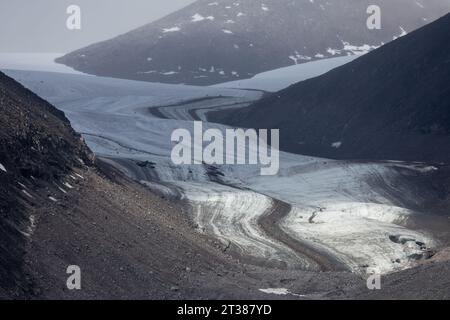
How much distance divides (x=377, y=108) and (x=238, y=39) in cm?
6171

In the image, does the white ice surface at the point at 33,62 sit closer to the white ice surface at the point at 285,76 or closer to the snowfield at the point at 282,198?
the white ice surface at the point at 285,76

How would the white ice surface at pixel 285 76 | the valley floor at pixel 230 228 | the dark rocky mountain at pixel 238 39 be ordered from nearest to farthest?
the valley floor at pixel 230 228 < the white ice surface at pixel 285 76 < the dark rocky mountain at pixel 238 39

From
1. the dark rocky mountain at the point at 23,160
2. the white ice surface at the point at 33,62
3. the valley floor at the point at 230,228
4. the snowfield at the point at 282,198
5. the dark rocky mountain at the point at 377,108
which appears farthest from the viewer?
the white ice surface at the point at 33,62

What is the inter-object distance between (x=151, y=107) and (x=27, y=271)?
184 feet

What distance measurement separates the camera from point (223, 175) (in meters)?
47.8

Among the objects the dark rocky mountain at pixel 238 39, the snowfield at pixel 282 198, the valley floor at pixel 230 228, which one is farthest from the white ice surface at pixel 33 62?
the valley floor at pixel 230 228

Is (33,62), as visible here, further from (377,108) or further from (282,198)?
(282,198)

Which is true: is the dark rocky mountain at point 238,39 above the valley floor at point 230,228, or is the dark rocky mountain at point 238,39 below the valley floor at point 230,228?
above

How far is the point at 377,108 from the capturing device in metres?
60.1

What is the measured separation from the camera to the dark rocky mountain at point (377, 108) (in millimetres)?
55031

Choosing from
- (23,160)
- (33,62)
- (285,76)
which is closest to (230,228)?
(23,160)

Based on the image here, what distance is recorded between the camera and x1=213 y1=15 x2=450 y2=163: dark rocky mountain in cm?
5503

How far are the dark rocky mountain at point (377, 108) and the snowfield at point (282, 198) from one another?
13.4ft

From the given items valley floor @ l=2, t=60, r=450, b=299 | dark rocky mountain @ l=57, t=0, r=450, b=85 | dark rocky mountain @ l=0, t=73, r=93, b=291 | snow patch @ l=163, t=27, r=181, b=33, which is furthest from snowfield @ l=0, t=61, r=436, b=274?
snow patch @ l=163, t=27, r=181, b=33
